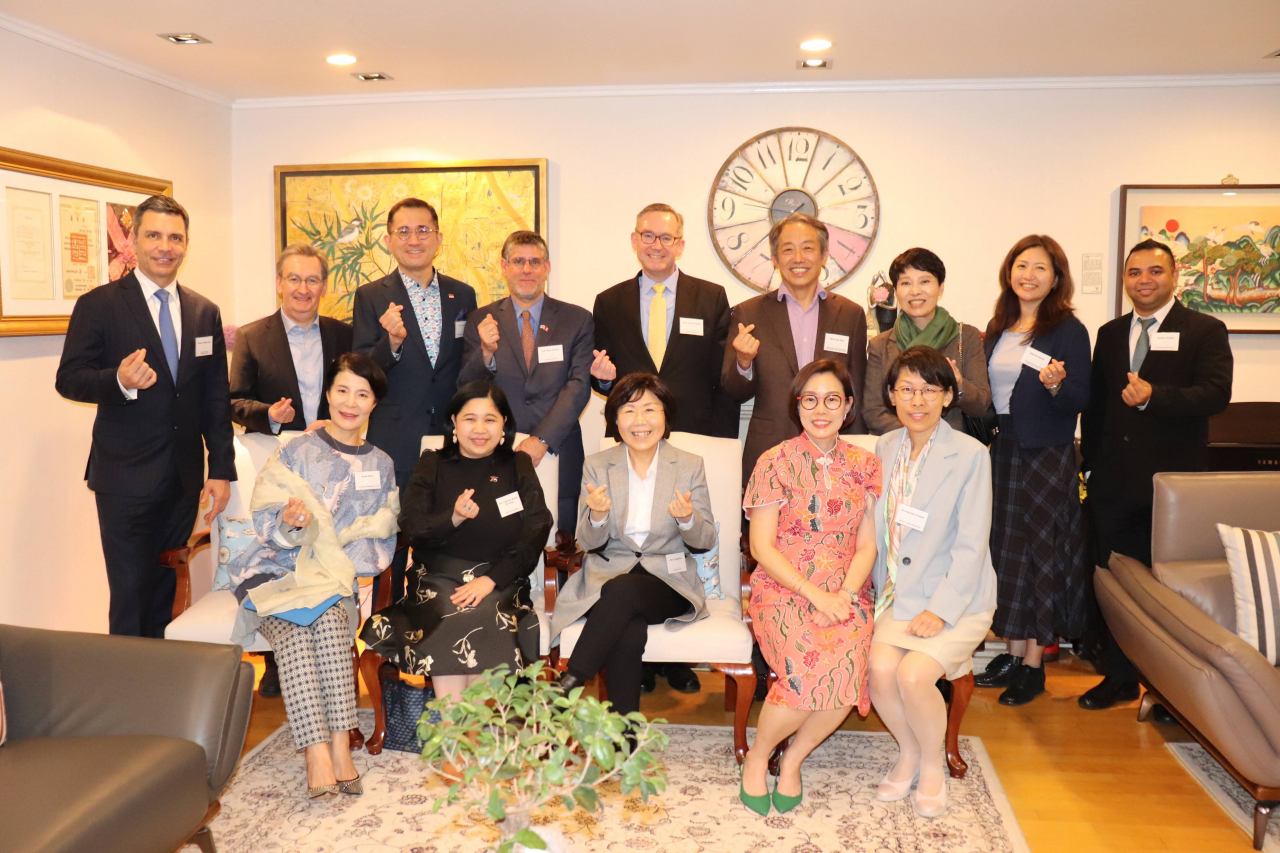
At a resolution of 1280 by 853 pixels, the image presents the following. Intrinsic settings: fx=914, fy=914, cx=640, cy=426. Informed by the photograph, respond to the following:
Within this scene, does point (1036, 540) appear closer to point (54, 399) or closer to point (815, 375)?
point (815, 375)

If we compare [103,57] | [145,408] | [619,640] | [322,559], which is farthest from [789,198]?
[103,57]

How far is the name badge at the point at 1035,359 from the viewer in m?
3.59

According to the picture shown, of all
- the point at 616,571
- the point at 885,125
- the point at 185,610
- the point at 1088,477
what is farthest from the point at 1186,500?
the point at 185,610

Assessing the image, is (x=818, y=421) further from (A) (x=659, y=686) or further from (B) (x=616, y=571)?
(A) (x=659, y=686)

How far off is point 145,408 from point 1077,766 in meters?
3.66

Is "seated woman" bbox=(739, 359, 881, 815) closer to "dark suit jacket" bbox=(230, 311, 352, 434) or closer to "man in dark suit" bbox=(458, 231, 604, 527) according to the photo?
A: "man in dark suit" bbox=(458, 231, 604, 527)

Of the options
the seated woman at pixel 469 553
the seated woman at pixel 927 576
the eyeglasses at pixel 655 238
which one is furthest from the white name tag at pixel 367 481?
the seated woman at pixel 927 576

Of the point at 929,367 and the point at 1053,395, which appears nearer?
the point at 929,367

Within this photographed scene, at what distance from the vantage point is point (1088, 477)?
3955mm

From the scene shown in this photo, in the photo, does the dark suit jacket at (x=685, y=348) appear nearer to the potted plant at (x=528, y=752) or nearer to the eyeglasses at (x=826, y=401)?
the eyeglasses at (x=826, y=401)

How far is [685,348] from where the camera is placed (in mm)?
3900

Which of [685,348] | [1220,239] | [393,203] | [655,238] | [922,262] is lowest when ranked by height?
[685,348]

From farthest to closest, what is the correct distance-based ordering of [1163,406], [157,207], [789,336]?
[789,336]
[1163,406]
[157,207]

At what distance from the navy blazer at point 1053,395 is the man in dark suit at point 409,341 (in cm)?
239
